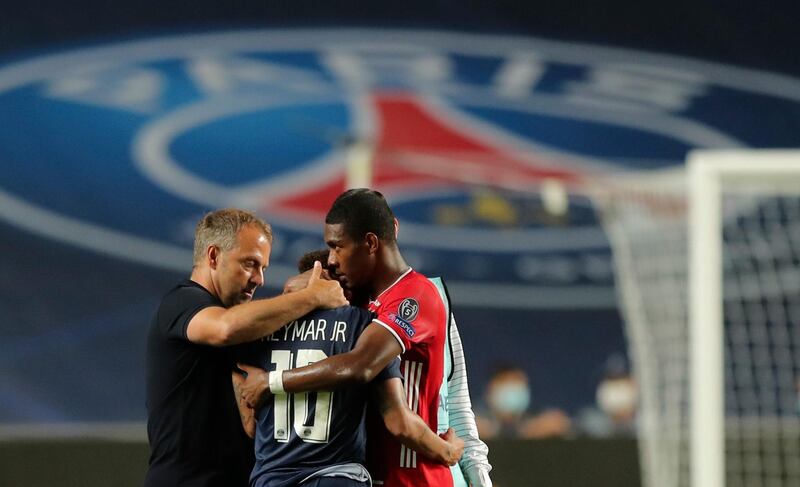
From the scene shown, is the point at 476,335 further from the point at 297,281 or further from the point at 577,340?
the point at 297,281

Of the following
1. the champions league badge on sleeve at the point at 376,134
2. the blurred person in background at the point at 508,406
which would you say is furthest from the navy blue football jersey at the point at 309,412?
the champions league badge on sleeve at the point at 376,134

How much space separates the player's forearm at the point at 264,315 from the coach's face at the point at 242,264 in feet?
0.85

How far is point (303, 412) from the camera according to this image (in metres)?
3.27

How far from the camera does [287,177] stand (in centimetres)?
1281

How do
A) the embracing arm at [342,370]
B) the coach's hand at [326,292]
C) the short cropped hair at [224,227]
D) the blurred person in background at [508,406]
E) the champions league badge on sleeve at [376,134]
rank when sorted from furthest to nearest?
the champions league badge on sleeve at [376,134] < the blurred person in background at [508,406] < the short cropped hair at [224,227] < the coach's hand at [326,292] < the embracing arm at [342,370]

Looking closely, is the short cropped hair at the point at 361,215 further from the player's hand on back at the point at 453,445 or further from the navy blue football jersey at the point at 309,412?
the player's hand on back at the point at 453,445

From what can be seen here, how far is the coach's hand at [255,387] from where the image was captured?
3.29m

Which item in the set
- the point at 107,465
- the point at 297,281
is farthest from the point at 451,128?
the point at 297,281

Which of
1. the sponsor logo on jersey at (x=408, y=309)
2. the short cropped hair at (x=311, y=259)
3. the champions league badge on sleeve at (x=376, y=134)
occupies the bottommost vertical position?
the sponsor logo on jersey at (x=408, y=309)

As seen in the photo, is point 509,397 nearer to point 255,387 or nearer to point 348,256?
point 348,256

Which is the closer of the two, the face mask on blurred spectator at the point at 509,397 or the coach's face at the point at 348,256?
the coach's face at the point at 348,256

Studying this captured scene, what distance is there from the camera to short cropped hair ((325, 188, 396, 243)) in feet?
11.6

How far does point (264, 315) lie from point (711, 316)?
139 inches

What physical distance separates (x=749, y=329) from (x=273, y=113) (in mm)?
5945
